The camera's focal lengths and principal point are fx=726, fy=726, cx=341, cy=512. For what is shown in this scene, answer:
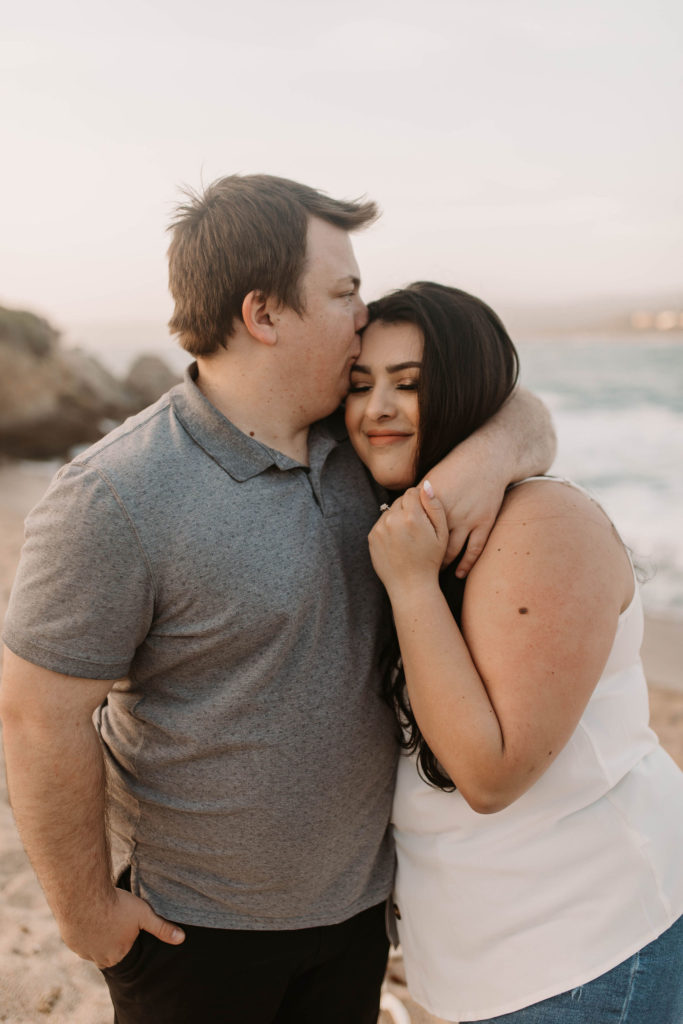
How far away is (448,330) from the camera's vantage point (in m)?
2.08

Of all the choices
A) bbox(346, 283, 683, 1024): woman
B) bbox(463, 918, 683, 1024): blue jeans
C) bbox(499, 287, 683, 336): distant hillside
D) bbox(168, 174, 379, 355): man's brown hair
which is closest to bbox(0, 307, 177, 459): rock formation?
bbox(168, 174, 379, 355): man's brown hair

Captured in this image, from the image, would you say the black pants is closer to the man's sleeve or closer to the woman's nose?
the man's sleeve

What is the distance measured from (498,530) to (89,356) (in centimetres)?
2036

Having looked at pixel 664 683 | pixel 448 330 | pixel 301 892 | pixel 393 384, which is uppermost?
pixel 448 330

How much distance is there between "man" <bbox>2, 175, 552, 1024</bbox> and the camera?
1.66 meters

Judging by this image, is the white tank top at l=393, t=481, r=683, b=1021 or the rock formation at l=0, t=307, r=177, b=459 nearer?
the white tank top at l=393, t=481, r=683, b=1021

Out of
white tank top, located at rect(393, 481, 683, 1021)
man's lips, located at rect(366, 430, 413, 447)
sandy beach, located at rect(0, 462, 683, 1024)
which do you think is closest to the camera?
white tank top, located at rect(393, 481, 683, 1021)

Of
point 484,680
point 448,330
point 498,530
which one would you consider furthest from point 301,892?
point 448,330

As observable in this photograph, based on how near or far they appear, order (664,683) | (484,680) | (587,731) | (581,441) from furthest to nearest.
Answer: (581,441), (664,683), (587,731), (484,680)

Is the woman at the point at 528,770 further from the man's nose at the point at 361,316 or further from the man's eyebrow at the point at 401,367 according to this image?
the man's nose at the point at 361,316

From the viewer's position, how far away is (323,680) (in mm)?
1895

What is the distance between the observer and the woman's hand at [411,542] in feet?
6.00

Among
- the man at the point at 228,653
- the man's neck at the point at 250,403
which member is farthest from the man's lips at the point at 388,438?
the man's neck at the point at 250,403

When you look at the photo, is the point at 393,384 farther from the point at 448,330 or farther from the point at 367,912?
the point at 367,912
